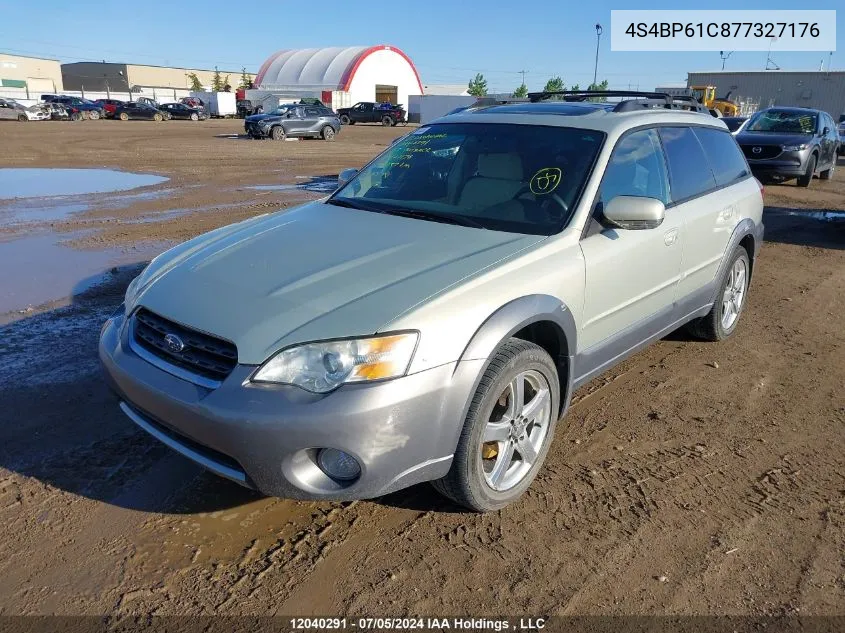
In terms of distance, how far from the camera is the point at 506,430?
2.88m

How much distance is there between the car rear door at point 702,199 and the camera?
4.12 metres

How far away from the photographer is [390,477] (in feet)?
8.09

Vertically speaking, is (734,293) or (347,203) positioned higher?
(347,203)

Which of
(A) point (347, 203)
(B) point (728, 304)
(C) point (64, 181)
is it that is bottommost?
(B) point (728, 304)

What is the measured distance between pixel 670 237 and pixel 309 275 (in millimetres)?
2229

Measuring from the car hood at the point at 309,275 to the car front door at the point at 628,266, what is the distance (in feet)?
1.57

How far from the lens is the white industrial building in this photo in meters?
71.1

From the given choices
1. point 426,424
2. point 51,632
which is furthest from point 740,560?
point 51,632

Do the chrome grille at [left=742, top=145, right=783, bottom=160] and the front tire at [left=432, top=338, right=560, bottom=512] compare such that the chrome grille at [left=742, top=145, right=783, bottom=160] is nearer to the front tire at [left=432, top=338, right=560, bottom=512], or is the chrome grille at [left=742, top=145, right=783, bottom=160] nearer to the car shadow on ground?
the car shadow on ground

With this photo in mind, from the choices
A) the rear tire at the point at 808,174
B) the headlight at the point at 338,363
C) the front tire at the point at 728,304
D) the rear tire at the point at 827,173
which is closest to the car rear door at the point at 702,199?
the front tire at the point at 728,304

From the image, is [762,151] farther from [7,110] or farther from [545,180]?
[7,110]

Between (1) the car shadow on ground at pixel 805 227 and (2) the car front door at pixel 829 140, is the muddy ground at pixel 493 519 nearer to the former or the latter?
(1) the car shadow on ground at pixel 805 227

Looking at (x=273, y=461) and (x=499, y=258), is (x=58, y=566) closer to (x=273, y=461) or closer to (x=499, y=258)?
(x=273, y=461)

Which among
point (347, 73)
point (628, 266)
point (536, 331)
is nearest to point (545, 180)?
point (628, 266)
